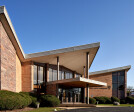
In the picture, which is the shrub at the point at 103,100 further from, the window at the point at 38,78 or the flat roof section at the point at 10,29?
the flat roof section at the point at 10,29

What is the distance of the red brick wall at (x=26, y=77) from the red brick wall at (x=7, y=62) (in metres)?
4.32

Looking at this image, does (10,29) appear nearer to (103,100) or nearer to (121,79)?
(103,100)

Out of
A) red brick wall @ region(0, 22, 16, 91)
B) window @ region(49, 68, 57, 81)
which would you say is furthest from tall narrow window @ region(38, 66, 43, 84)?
red brick wall @ region(0, 22, 16, 91)

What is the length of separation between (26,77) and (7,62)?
7.16 m

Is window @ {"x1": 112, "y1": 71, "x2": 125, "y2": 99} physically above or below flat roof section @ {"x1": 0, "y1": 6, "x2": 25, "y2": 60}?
below

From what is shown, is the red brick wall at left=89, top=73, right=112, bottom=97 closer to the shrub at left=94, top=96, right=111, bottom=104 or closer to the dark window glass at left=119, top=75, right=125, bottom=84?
the dark window glass at left=119, top=75, right=125, bottom=84

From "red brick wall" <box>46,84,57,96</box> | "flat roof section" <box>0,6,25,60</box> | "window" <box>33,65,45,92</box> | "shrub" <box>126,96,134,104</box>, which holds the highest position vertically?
"flat roof section" <box>0,6,25,60</box>

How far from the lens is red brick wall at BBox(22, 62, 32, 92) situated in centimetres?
2449

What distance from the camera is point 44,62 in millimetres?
27500

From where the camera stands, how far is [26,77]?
2467 centimetres

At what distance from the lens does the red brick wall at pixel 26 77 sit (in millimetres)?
24486

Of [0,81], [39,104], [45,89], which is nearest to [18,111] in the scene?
[0,81]

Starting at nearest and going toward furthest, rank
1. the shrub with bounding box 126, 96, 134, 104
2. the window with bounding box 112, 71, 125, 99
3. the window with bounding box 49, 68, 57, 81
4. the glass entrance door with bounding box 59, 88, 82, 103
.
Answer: the window with bounding box 49, 68, 57, 81 → the glass entrance door with bounding box 59, 88, 82, 103 → the shrub with bounding box 126, 96, 134, 104 → the window with bounding box 112, 71, 125, 99

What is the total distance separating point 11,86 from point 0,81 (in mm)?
3714
